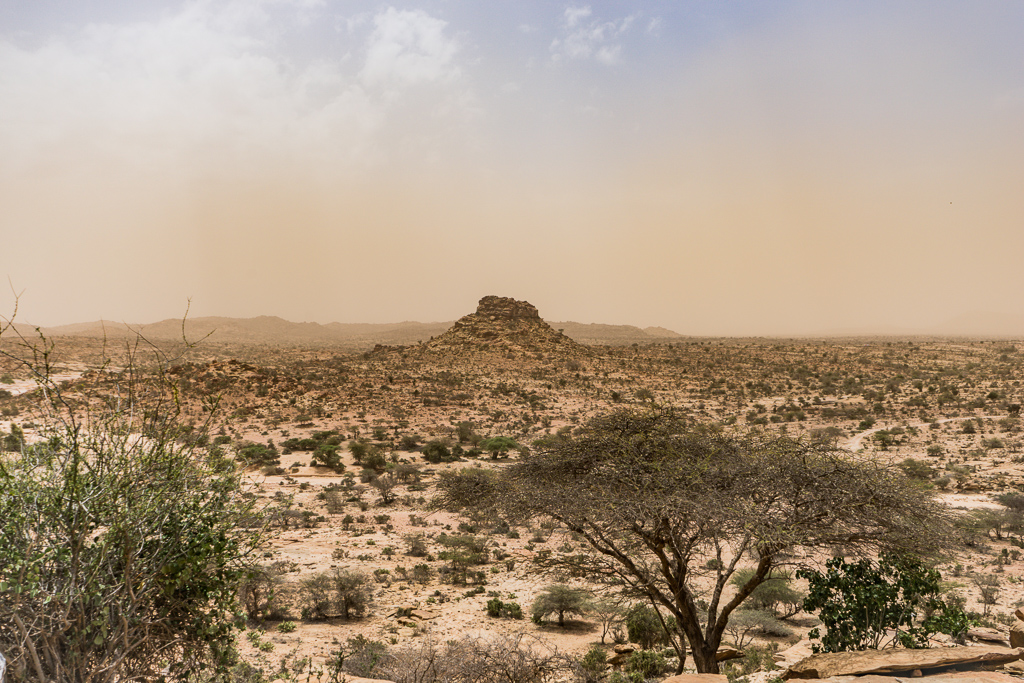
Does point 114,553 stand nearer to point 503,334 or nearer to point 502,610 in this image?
point 502,610

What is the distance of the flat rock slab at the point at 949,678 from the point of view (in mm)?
5578

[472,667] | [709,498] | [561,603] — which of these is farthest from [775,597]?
[472,667]

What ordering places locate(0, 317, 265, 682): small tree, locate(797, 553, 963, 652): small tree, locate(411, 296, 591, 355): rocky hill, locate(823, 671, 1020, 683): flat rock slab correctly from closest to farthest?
locate(0, 317, 265, 682): small tree, locate(823, 671, 1020, 683): flat rock slab, locate(797, 553, 963, 652): small tree, locate(411, 296, 591, 355): rocky hill

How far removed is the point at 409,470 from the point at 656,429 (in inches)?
746

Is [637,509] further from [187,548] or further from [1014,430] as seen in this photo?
[1014,430]

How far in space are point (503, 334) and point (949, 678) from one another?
218 feet

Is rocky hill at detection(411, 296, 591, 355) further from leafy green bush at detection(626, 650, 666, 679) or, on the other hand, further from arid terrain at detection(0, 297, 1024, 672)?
leafy green bush at detection(626, 650, 666, 679)

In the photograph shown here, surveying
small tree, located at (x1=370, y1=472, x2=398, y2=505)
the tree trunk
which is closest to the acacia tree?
the tree trunk

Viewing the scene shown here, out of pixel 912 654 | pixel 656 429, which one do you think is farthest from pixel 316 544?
pixel 912 654

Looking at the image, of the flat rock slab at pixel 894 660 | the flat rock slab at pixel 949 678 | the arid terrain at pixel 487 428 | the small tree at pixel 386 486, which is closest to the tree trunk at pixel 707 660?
the flat rock slab at pixel 894 660

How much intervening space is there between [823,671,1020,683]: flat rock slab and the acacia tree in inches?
63.3

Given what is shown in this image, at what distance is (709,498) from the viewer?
8039 mm

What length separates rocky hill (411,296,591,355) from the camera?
228 feet

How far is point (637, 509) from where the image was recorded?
8.54 m
